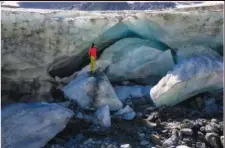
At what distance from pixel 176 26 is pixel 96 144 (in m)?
2.49

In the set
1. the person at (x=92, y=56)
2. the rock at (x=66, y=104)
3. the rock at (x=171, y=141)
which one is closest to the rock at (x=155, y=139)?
the rock at (x=171, y=141)

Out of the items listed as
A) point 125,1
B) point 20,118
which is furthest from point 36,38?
point 125,1

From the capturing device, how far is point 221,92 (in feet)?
19.8

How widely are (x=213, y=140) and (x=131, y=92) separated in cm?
187

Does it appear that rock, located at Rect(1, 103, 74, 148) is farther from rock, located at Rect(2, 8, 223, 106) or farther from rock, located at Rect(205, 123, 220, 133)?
rock, located at Rect(205, 123, 220, 133)

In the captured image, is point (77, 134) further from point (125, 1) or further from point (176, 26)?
point (125, 1)

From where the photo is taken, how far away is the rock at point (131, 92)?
20.0 ft

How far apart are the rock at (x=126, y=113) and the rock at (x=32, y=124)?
0.67 meters

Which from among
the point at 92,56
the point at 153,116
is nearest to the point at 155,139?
the point at 153,116

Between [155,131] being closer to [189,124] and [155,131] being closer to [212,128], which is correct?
[189,124]

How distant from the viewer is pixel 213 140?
4.56 metres

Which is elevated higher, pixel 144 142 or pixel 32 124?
pixel 32 124

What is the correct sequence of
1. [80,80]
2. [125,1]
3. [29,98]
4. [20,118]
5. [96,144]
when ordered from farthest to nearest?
[125,1]
[29,98]
[80,80]
[20,118]
[96,144]

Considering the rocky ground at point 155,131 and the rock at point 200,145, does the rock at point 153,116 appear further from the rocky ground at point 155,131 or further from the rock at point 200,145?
the rock at point 200,145
